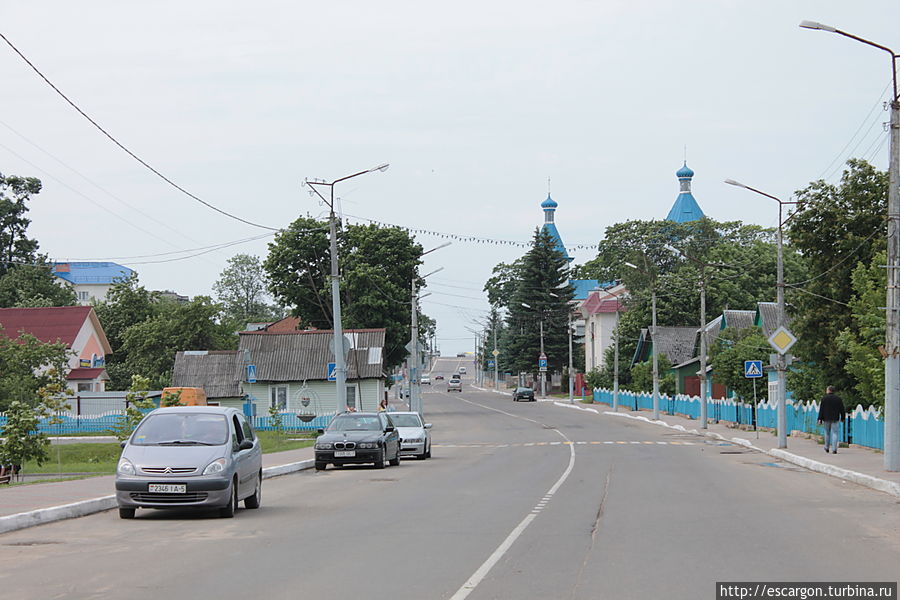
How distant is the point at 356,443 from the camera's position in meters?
26.0

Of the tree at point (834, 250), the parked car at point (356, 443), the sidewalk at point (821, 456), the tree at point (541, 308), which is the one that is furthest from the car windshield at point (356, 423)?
the tree at point (541, 308)

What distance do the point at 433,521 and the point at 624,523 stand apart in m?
2.48

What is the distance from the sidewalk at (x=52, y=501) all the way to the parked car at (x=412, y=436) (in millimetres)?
9915

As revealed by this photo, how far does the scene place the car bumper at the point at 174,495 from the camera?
46.6ft

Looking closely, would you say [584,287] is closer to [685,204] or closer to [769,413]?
[685,204]

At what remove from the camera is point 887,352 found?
21844 millimetres

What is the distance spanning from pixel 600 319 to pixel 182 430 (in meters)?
92.4

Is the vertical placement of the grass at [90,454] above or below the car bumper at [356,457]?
below

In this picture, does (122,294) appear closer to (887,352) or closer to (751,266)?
(751,266)

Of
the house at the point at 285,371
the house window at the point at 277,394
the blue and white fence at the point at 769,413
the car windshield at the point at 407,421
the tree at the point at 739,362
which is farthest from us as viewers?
the house window at the point at 277,394

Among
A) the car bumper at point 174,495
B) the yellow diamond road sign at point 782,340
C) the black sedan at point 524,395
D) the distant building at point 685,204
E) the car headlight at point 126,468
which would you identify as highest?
the distant building at point 685,204

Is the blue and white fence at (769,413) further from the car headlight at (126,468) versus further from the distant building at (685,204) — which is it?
the distant building at (685,204)

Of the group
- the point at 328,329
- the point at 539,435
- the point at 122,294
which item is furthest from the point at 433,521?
the point at 122,294

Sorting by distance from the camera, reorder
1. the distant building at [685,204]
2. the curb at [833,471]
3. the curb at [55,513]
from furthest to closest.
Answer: the distant building at [685,204]
the curb at [833,471]
the curb at [55,513]
